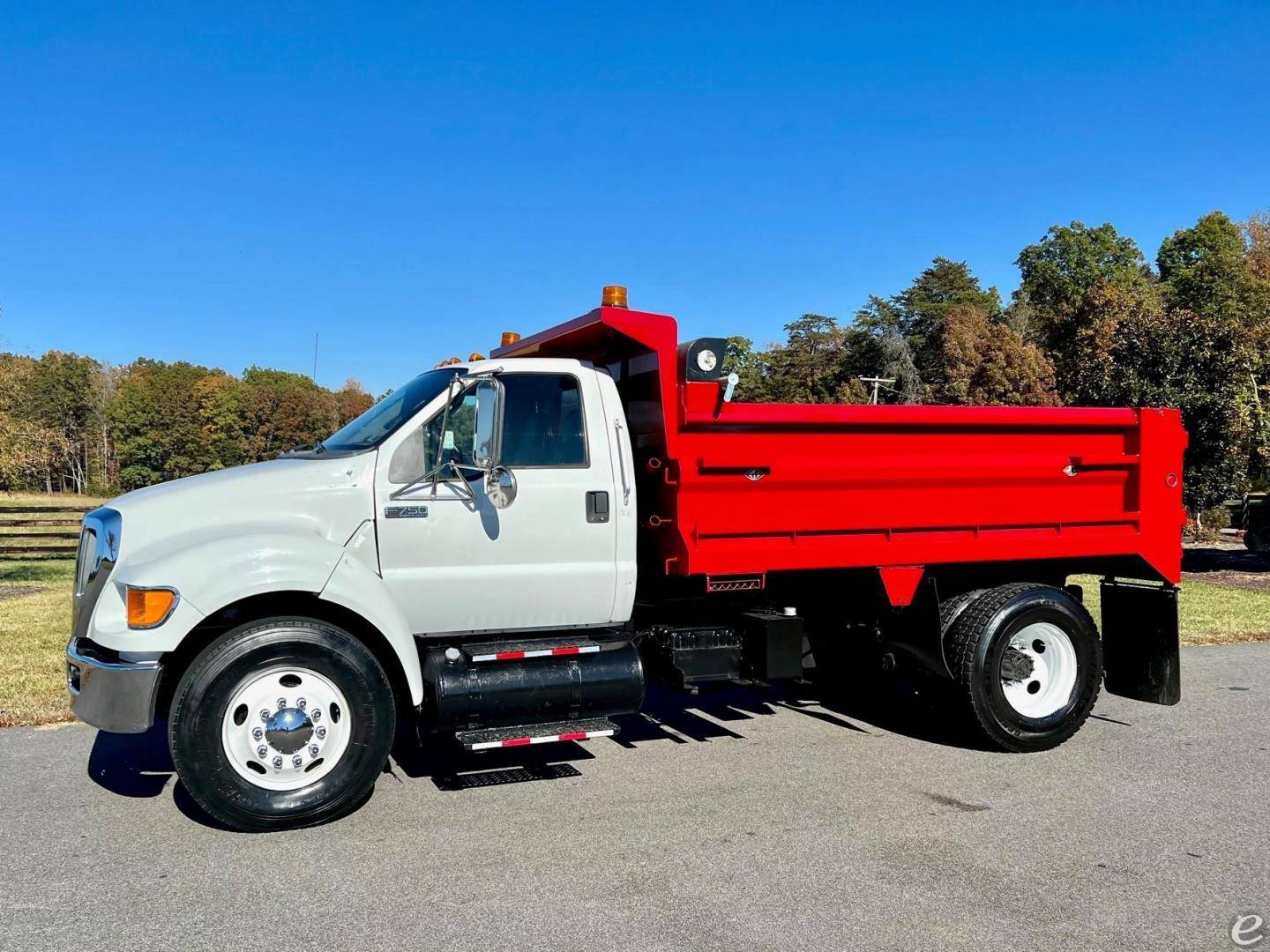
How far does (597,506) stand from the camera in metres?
5.99

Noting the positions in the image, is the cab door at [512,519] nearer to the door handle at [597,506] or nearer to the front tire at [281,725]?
the door handle at [597,506]

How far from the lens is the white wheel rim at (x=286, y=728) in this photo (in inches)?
202

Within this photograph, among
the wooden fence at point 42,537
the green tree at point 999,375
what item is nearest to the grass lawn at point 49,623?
the wooden fence at point 42,537

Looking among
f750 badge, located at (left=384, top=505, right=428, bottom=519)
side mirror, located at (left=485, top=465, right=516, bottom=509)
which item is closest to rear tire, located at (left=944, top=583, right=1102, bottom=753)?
side mirror, located at (left=485, top=465, right=516, bottom=509)

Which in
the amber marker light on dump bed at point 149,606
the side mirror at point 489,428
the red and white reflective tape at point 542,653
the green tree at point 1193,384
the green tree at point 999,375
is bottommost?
the red and white reflective tape at point 542,653

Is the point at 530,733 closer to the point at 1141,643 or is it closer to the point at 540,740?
the point at 540,740

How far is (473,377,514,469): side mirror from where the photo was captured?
5.51 meters

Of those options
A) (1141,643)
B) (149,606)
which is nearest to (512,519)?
(149,606)

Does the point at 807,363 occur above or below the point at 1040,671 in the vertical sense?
above

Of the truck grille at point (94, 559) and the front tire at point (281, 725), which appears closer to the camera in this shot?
the front tire at point (281, 725)

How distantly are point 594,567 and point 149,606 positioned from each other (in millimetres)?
2302

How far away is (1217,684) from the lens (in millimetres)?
8797

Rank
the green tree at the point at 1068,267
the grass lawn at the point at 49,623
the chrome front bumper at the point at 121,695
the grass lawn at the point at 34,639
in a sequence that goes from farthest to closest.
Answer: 1. the green tree at the point at 1068,267
2. the grass lawn at the point at 49,623
3. the grass lawn at the point at 34,639
4. the chrome front bumper at the point at 121,695

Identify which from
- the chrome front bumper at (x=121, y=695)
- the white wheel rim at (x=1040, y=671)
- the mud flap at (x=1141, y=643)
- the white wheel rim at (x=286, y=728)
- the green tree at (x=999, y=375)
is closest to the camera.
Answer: the chrome front bumper at (x=121, y=695)
